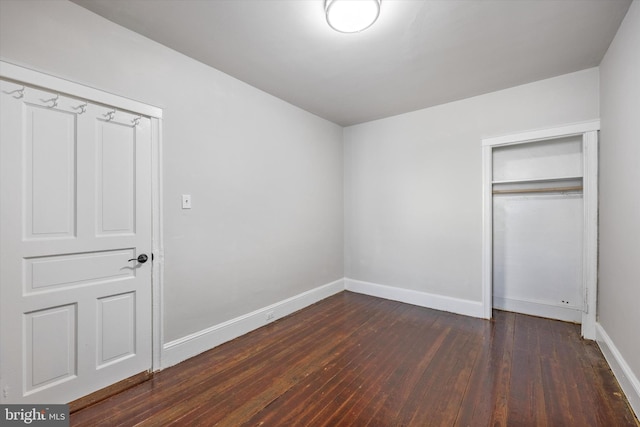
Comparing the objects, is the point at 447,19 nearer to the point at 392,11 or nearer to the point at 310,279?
the point at 392,11

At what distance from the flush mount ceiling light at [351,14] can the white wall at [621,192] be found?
5.58 ft

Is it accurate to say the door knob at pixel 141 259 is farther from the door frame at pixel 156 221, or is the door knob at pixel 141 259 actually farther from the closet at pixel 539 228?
the closet at pixel 539 228

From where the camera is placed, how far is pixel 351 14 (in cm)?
186

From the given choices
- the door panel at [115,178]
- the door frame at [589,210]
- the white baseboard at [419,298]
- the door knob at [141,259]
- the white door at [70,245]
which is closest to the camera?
the white door at [70,245]

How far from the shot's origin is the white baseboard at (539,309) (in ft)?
10.3

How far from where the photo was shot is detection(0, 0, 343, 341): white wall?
185 centimetres

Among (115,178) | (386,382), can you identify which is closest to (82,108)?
(115,178)

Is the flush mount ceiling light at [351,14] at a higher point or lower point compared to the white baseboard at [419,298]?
higher

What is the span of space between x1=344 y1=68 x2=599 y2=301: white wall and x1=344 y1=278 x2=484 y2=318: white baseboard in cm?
7

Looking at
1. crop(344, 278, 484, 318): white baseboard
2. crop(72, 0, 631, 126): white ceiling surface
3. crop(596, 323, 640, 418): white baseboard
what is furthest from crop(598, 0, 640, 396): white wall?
crop(344, 278, 484, 318): white baseboard

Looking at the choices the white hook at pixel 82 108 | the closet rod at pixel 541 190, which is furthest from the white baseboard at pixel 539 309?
the white hook at pixel 82 108

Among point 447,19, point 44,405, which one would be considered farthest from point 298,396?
point 447,19

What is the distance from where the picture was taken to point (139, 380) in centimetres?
211

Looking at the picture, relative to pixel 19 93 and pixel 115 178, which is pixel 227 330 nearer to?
pixel 115 178
